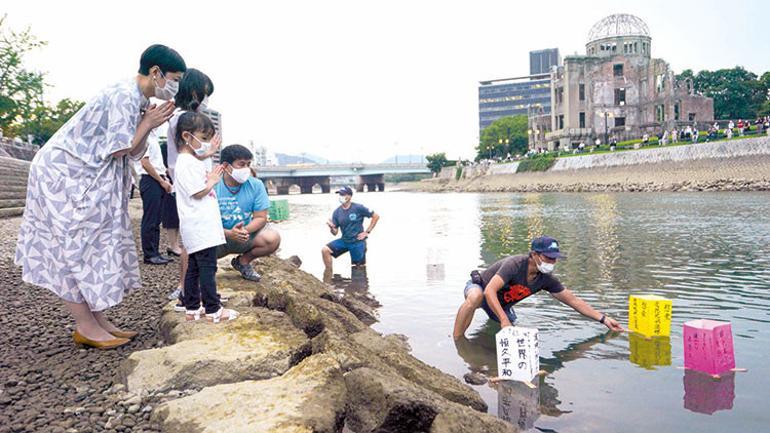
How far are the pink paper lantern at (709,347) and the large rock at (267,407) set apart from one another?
339cm

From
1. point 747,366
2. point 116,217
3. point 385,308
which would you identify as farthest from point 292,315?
point 747,366

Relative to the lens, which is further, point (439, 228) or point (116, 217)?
point (439, 228)

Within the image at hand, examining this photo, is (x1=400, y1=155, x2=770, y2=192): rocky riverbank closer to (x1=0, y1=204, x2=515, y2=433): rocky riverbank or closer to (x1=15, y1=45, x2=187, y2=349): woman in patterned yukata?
(x1=0, y1=204, x2=515, y2=433): rocky riverbank

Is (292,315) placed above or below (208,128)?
below

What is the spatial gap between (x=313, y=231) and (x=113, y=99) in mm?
17792

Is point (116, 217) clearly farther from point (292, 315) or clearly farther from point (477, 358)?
point (477, 358)

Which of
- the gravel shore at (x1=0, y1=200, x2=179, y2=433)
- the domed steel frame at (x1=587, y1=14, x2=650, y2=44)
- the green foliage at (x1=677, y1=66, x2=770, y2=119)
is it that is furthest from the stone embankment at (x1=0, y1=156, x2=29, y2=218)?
the domed steel frame at (x1=587, y1=14, x2=650, y2=44)

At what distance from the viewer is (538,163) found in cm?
7094

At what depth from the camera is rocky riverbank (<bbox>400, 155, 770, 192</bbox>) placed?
3972cm

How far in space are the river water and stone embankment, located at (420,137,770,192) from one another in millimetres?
26607

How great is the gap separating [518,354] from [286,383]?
92.4 inches

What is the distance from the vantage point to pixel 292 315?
4.98 metres

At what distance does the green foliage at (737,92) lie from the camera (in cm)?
7706

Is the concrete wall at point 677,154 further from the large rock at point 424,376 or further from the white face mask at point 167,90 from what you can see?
the white face mask at point 167,90
